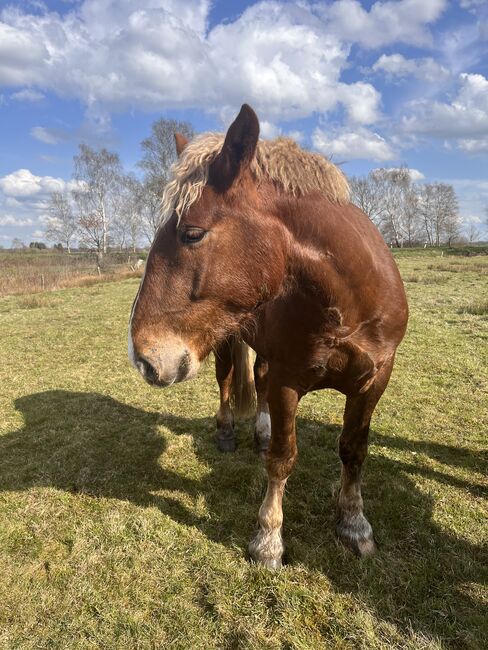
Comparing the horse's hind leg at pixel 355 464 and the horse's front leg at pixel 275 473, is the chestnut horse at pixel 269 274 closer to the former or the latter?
the horse's front leg at pixel 275 473

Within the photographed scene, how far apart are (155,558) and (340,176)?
2675 millimetres

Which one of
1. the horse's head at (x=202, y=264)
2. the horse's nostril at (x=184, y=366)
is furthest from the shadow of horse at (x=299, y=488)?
the horse's head at (x=202, y=264)

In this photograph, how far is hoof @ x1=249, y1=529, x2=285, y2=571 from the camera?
2543 mm

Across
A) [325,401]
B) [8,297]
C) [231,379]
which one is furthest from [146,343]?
[8,297]

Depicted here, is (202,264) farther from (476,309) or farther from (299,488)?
(476,309)

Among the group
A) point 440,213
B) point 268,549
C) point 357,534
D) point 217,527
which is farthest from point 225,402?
point 440,213

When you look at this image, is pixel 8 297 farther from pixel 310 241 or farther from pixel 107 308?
pixel 310 241

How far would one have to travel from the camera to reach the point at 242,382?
162 inches

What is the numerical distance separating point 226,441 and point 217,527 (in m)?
1.23

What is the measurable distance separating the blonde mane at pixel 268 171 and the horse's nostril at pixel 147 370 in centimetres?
67

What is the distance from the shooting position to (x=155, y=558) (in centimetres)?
266

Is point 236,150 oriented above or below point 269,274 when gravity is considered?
above

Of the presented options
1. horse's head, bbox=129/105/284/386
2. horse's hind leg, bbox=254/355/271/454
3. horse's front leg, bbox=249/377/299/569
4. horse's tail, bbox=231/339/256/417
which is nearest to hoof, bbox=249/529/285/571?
horse's front leg, bbox=249/377/299/569

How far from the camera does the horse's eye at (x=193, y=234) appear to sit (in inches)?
70.5
